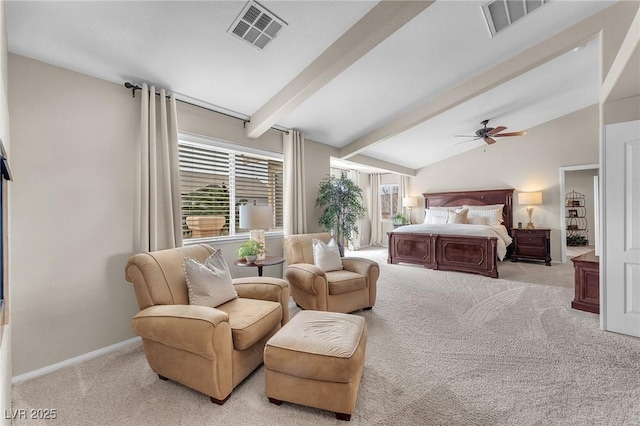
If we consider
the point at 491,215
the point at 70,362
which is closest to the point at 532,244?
the point at 491,215

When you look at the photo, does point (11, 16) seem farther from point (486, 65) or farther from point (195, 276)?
point (486, 65)

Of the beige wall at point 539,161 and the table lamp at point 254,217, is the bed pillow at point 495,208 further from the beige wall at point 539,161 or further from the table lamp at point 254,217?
the table lamp at point 254,217

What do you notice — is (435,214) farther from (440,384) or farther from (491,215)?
(440,384)

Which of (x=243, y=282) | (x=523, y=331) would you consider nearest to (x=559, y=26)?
(x=523, y=331)

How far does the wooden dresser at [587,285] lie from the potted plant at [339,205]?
9.46 feet

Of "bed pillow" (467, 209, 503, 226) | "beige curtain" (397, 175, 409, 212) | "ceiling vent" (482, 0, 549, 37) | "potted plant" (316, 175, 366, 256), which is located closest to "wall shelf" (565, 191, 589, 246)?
"bed pillow" (467, 209, 503, 226)

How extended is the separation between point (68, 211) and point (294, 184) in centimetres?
261

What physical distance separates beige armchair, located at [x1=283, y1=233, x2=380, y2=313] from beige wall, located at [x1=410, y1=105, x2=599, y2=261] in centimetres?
529

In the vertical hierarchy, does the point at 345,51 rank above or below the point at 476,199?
above

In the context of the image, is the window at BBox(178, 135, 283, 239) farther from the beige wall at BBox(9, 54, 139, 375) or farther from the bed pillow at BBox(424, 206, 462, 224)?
the bed pillow at BBox(424, 206, 462, 224)

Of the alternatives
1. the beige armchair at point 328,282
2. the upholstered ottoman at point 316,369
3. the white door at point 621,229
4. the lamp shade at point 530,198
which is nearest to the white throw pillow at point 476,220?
the lamp shade at point 530,198

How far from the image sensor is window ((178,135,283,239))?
10.6 ft

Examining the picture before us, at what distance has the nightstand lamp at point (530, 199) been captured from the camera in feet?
19.6

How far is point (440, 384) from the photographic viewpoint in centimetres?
189
